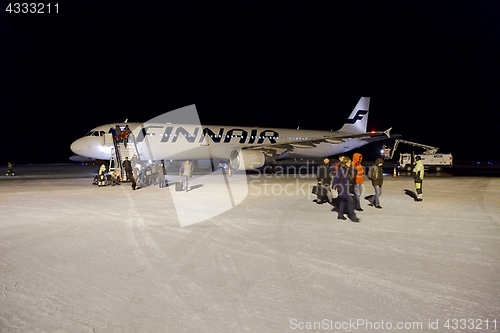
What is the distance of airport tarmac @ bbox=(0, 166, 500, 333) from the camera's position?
4.35 meters

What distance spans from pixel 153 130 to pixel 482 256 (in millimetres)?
21559

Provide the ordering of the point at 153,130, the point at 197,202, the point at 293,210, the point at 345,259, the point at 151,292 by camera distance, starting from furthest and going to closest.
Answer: the point at 153,130
the point at 197,202
the point at 293,210
the point at 345,259
the point at 151,292

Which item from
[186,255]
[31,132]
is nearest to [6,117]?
[31,132]

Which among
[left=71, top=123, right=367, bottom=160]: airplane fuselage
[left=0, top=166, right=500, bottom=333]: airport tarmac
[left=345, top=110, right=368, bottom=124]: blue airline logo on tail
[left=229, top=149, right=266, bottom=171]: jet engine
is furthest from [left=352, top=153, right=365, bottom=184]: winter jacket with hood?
[left=345, top=110, right=368, bottom=124]: blue airline logo on tail

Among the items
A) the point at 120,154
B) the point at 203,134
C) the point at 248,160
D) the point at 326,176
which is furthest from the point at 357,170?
the point at 203,134

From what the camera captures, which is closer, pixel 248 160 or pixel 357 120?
pixel 248 160

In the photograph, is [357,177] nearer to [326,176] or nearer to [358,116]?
[326,176]

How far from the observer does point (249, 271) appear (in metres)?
6.00

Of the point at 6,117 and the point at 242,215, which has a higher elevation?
the point at 6,117

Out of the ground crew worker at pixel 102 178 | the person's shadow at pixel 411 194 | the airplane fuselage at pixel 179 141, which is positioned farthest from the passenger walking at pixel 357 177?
the airplane fuselage at pixel 179 141

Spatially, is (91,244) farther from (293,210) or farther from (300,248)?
(293,210)

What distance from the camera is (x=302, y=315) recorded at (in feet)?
14.6

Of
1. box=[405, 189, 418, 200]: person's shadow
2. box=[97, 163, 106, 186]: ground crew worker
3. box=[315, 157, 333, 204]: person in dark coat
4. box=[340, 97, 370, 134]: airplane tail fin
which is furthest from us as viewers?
box=[340, 97, 370, 134]: airplane tail fin

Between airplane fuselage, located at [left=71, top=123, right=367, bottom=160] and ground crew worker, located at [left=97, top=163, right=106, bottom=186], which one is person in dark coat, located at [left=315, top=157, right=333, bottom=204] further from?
airplane fuselage, located at [left=71, top=123, right=367, bottom=160]
